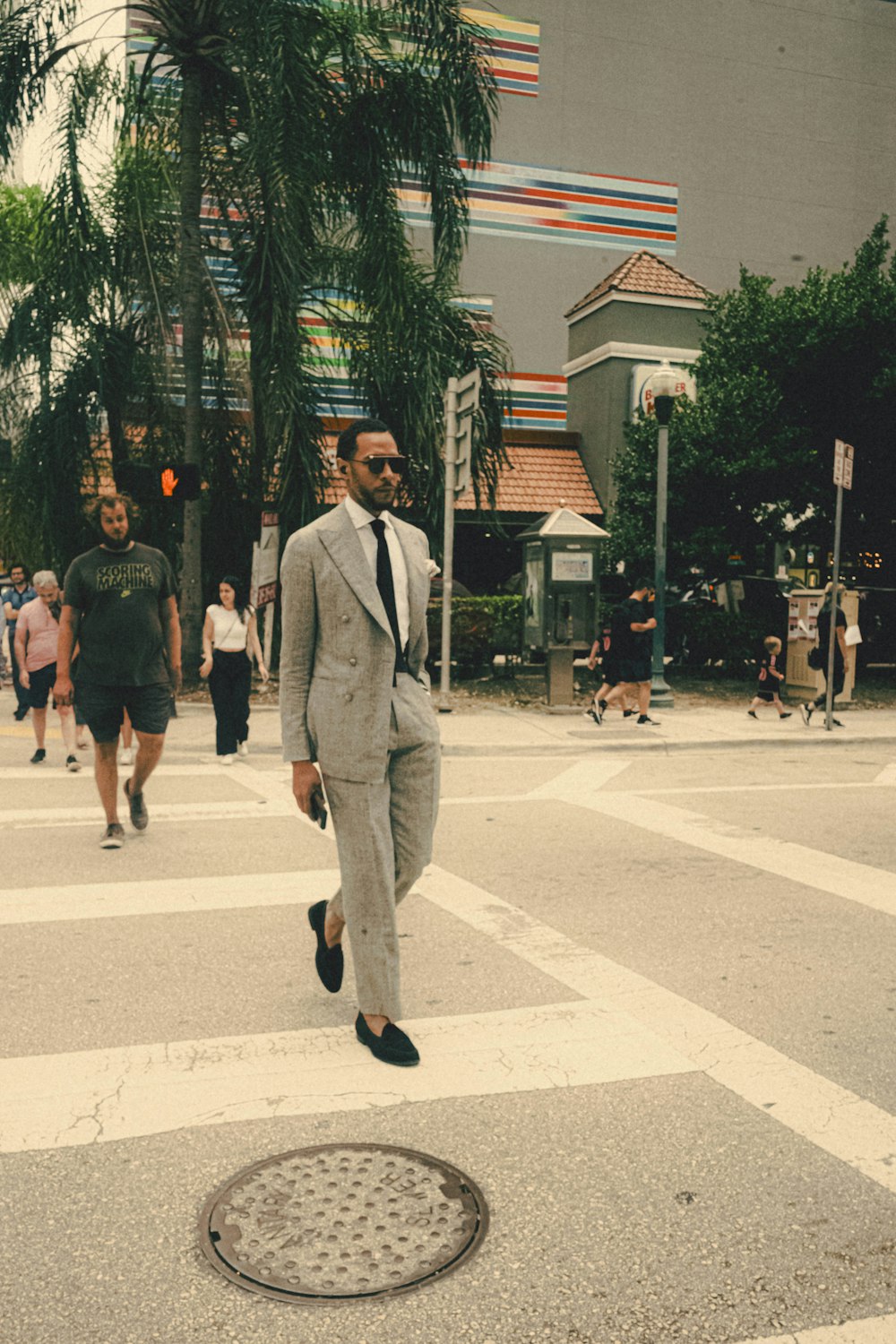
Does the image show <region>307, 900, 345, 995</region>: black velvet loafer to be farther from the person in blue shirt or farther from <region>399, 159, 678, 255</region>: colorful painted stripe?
<region>399, 159, 678, 255</region>: colorful painted stripe

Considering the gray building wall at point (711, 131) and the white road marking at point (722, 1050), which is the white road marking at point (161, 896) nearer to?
the white road marking at point (722, 1050)

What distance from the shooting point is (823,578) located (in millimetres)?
23781

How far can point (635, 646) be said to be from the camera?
13570mm

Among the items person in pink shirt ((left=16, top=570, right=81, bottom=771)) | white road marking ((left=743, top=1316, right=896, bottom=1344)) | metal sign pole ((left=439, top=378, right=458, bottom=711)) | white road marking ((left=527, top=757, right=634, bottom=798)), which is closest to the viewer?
white road marking ((left=743, top=1316, right=896, bottom=1344))

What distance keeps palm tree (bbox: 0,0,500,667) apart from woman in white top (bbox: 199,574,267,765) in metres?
3.92

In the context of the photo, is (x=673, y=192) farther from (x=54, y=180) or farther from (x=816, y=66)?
(x=54, y=180)

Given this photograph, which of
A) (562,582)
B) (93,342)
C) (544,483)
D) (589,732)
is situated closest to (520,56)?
(544,483)

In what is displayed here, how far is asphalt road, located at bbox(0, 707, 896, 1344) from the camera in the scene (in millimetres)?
2562

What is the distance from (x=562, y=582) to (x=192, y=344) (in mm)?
5560

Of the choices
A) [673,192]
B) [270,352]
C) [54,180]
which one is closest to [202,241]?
[54,180]

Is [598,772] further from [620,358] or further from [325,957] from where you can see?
[620,358]

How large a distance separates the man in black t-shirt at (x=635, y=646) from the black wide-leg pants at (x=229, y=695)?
4806 mm

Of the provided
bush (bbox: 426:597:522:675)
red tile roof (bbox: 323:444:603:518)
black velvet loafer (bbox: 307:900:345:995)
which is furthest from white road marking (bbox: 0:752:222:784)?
red tile roof (bbox: 323:444:603:518)

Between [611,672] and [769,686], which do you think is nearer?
[611,672]
